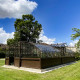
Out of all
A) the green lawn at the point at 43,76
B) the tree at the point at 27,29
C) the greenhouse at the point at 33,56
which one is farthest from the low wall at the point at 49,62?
the tree at the point at 27,29

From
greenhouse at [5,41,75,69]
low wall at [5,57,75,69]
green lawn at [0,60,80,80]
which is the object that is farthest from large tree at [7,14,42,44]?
green lawn at [0,60,80,80]

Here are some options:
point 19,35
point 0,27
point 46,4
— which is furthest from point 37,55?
point 19,35

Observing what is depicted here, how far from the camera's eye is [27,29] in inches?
1059

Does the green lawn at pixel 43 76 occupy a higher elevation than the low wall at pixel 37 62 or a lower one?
lower

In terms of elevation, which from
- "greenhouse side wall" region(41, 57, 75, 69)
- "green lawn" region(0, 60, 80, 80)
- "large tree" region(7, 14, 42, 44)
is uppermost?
"large tree" region(7, 14, 42, 44)

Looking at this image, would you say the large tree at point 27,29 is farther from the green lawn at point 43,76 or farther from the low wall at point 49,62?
the green lawn at point 43,76

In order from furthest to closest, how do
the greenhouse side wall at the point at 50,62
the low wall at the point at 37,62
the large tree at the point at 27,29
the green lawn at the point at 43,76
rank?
the large tree at the point at 27,29
the greenhouse side wall at the point at 50,62
the low wall at the point at 37,62
the green lawn at the point at 43,76

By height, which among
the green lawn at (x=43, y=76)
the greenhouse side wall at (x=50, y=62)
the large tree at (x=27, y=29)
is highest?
the large tree at (x=27, y=29)

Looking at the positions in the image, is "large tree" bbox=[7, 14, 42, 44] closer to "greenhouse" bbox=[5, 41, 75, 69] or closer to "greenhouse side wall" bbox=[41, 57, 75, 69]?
"greenhouse" bbox=[5, 41, 75, 69]

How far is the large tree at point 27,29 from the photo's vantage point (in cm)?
2649

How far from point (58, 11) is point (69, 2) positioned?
10.4 feet

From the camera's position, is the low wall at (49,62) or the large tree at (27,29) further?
the large tree at (27,29)

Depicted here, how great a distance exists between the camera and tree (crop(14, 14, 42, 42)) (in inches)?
1043

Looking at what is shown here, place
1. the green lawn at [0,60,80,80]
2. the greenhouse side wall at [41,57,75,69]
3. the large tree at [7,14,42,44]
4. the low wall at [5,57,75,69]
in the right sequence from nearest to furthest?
1. the green lawn at [0,60,80,80]
2. the low wall at [5,57,75,69]
3. the greenhouse side wall at [41,57,75,69]
4. the large tree at [7,14,42,44]
